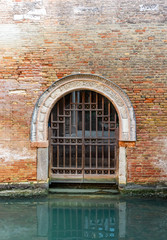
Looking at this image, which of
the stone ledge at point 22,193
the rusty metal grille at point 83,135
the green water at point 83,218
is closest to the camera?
the green water at point 83,218

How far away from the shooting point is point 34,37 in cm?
491

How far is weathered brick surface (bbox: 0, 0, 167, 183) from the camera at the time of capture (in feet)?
15.9

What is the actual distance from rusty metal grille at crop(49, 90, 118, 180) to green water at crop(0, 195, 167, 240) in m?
0.75

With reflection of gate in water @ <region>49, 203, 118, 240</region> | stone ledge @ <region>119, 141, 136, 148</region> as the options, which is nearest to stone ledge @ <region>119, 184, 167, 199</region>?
reflection of gate in water @ <region>49, 203, 118, 240</region>

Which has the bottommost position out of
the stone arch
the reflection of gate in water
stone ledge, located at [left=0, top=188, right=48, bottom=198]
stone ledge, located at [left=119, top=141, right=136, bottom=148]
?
the reflection of gate in water

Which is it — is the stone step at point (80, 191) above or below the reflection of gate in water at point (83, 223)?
above

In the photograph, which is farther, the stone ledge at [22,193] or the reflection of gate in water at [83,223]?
the stone ledge at [22,193]

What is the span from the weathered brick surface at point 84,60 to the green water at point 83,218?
653 mm

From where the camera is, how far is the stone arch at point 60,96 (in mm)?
4809

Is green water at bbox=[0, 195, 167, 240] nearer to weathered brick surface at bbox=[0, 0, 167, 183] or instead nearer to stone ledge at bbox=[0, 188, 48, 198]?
stone ledge at bbox=[0, 188, 48, 198]

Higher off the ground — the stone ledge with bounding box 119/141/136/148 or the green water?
the stone ledge with bounding box 119/141/136/148

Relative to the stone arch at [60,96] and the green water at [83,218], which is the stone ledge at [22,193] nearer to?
the green water at [83,218]

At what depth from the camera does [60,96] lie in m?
4.87

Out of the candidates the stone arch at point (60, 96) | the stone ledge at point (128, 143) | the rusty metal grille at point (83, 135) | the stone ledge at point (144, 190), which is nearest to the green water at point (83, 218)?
the stone ledge at point (144, 190)
